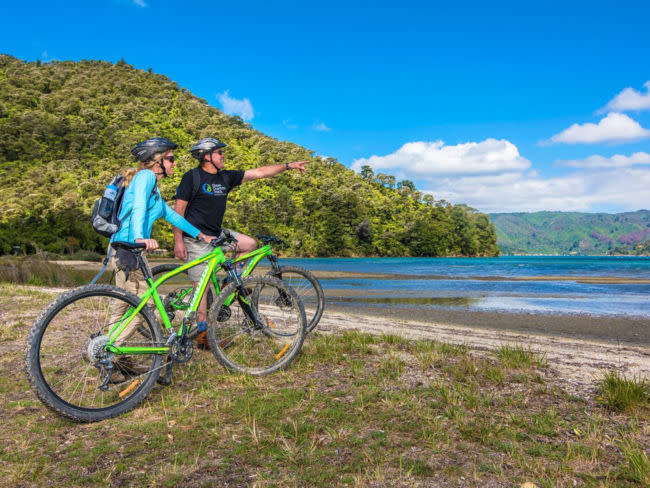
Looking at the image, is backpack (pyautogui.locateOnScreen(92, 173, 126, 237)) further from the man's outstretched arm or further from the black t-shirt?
the man's outstretched arm

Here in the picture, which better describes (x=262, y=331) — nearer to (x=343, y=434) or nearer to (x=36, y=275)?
(x=343, y=434)

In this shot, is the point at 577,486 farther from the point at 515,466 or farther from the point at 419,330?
the point at 419,330

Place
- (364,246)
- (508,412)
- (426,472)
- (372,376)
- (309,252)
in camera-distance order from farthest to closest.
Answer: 1. (364,246)
2. (309,252)
3. (372,376)
4. (508,412)
5. (426,472)

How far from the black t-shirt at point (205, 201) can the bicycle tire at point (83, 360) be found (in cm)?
159

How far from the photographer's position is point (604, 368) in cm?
488

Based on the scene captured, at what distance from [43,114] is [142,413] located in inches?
4053

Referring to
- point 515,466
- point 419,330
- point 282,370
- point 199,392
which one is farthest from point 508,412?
point 419,330

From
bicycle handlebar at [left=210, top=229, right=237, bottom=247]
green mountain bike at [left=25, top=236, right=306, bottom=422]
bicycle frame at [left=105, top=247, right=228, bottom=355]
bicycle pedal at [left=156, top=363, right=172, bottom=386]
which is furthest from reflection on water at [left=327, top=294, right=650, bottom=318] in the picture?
bicycle pedal at [left=156, top=363, right=172, bottom=386]

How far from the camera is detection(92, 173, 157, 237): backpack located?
3.82m

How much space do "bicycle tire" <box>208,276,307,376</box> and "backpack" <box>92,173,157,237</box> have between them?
129cm

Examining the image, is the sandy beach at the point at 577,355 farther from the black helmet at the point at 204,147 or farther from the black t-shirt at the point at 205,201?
the black helmet at the point at 204,147

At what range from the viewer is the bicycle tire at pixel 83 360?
123 inches

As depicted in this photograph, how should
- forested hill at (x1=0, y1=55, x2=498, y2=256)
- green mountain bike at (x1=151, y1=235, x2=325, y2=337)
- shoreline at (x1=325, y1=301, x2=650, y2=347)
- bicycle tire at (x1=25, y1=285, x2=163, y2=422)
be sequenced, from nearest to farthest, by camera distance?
bicycle tire at (x1=25, y1=285, x2=163, y2=422) < green mountain bike at (x1=151, y1=235, x2=325, y2=337) < shoreline at (x1=325, y1=301, x2=650, y2=347) < forested hill at (x1=0, y1=55, x2=498, y2=256)

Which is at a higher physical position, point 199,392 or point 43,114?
point 43,114
